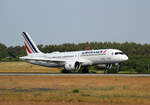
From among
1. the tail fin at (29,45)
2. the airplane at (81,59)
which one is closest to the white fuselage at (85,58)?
the airplane at (81,59)

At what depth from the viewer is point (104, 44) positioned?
15112 centimetres

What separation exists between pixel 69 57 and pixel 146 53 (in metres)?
67.7

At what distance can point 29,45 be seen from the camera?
8006cm

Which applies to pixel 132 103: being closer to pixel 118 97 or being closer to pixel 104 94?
pixel 118 97

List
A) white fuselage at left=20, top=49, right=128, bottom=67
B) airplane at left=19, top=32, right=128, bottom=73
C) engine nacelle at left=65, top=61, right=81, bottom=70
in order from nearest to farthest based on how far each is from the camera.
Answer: white fuselage at left=20, top=49, right=128, bottom=67 → airplane at left=19, top=32, right=128, bottom=73 → engine nacelle at left=65, top=61, right=81, bottom=70

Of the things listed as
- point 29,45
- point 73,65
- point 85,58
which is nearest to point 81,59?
point 85,58

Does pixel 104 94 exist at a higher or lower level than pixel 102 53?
lower

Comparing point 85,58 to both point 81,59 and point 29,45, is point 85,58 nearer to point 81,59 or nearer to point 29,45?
point 81,59

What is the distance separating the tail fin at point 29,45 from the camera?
259ft

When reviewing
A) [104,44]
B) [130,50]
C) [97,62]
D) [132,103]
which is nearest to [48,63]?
[97,62]

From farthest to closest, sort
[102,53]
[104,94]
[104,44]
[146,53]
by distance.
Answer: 1. [104,44]
2. [146,53]
3. [102,53]
4. [104,94]

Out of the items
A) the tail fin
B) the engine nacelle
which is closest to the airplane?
the engine nacelle

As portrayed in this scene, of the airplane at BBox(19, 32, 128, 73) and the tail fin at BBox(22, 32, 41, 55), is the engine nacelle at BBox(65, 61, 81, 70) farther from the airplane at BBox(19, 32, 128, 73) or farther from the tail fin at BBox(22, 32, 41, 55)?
the tail fin at BBox(22, 32, 41, 55)

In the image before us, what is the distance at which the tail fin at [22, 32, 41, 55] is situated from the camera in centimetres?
7907
